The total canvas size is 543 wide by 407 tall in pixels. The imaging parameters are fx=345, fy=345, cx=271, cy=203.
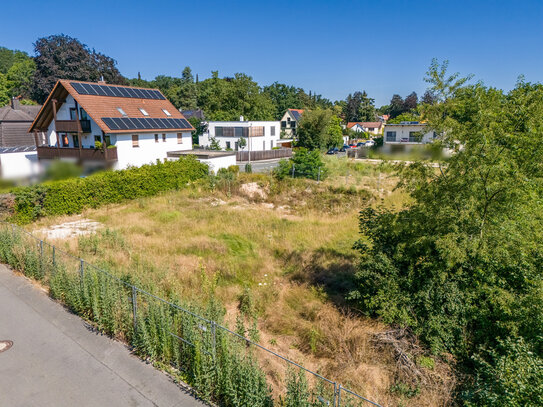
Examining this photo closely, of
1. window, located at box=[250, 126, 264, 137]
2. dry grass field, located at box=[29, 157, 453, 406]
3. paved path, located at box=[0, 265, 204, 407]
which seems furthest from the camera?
window, located at box=[250, 126, 264, 137]

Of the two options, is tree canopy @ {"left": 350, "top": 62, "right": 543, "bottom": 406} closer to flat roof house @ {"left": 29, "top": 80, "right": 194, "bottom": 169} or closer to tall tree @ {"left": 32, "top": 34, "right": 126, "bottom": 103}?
flat roof house @ {"left": 29, "top": 80, "right": 194, "bottom": 169}

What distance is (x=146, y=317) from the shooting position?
8.31 metres

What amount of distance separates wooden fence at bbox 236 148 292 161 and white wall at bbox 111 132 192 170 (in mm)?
9464

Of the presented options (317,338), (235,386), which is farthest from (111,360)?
(317,338)

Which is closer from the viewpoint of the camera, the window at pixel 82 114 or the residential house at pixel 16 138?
the window at pixel 82 114

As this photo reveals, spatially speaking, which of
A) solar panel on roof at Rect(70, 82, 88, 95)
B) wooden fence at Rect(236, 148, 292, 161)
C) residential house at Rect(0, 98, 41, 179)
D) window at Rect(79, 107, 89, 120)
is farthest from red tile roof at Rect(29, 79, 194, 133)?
wooden fence at Rect(236, 148, 292, 161)

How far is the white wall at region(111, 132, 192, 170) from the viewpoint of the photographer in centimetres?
3009

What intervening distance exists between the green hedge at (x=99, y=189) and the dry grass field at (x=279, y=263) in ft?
2.58

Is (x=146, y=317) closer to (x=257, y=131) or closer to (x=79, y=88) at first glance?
(x=79, y=88)

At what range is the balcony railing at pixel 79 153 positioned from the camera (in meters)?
29.1

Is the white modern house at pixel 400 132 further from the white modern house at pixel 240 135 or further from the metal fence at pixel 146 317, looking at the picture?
the metal fence at pixel 146 317

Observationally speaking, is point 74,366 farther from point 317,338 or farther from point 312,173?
point 312,173

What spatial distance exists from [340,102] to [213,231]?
11288 cm

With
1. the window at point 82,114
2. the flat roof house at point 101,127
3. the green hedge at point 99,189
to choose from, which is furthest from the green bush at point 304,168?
the window at point 82,114
